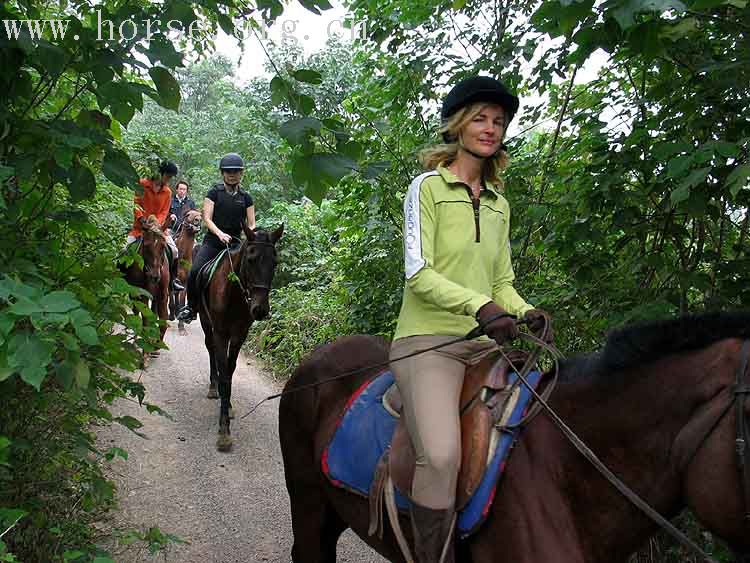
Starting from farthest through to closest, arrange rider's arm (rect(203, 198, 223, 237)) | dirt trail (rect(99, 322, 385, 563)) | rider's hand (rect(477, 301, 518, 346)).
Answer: rider's arm (rect(203, 198, 223, 237)), dirt trail (rect(99, 322, 385, 563)), rider's hand (rect(477, 301, 518, 346))

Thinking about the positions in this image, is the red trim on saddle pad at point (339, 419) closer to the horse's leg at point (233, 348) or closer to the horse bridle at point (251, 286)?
the horse bridle at point (251, 286)

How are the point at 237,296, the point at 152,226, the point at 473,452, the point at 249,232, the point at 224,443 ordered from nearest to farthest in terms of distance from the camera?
the point at 473,452 → the point at 224,443 → the point at 249,232 → the point at 237,296 → the point at 152,226

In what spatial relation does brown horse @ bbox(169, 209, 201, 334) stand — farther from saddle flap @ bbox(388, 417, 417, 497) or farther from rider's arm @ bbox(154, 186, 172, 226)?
saddle flap @ bbox(388, 417, 417, 497)

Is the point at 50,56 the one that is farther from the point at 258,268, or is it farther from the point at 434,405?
the point at 258,268

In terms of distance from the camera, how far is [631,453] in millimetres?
1979

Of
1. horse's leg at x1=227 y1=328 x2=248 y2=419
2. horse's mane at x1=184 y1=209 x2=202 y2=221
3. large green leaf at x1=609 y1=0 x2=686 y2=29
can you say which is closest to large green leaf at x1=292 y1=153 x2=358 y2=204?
large green leaf at x1=609 y1=0 x2=686 y2=29

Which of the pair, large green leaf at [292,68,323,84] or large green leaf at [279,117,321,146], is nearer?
large green leaf at [279,117,321,146]

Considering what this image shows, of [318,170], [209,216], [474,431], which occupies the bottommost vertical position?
[209,216]

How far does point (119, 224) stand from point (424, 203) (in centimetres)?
561

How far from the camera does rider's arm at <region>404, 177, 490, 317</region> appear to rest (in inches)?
87.6

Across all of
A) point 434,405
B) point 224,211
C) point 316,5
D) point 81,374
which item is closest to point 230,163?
point 224,211

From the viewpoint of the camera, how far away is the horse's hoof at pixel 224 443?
6.18 meters

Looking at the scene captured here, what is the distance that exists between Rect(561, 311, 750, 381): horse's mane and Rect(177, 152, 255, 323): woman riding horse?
20.4 ft

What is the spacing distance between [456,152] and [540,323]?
2.67 feet
